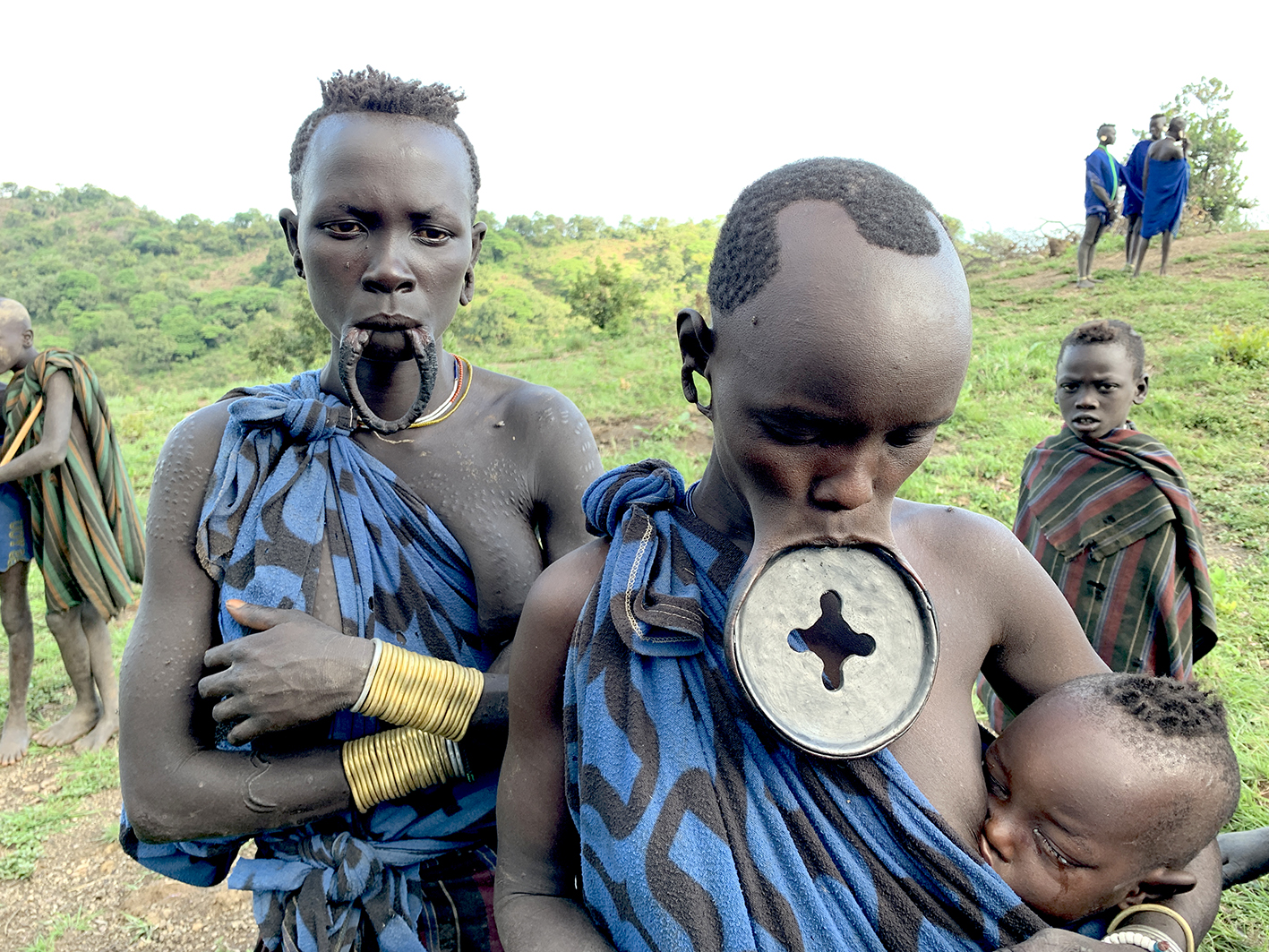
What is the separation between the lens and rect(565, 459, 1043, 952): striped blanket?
1.00 m

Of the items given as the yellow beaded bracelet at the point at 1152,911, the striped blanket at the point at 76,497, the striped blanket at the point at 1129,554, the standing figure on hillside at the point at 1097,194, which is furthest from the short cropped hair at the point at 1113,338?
the standing figure on hillside at the point at 1097,194

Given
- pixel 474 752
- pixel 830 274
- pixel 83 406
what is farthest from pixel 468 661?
pixel 83 406

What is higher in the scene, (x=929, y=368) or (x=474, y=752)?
(x=929, y=368)

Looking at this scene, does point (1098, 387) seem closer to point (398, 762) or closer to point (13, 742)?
point (398, 762)

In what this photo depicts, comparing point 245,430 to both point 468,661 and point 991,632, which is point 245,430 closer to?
point 468,661

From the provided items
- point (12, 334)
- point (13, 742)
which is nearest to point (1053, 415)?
point (12, 334)

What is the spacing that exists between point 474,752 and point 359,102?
116 centimetres

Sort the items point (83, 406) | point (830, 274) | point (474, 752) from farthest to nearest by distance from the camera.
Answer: point (83, 406) < point (474, 752) < point (830, 274)

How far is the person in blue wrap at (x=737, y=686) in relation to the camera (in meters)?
0.96

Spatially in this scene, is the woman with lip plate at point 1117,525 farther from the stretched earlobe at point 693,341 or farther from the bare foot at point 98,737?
the bare foot at point 98,737

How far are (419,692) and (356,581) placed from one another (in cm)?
26

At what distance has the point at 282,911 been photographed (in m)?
1.55

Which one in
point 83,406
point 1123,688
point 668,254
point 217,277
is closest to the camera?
point 1123,688

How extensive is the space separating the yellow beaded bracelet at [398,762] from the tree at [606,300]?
1740 cm
